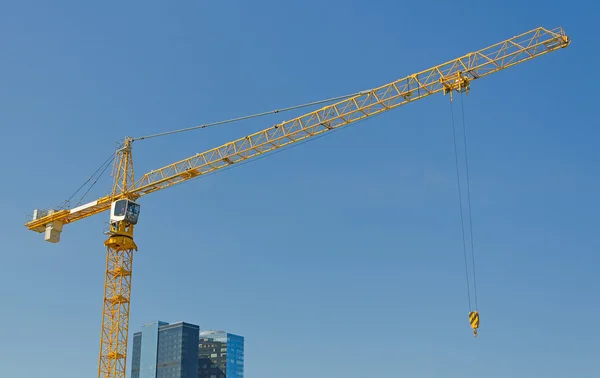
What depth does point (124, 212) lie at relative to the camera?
9656 cm

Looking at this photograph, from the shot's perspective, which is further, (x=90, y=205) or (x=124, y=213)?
(x=90, y=205)

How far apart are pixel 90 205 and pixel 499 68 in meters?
53.2

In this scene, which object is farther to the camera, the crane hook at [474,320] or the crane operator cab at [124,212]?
the crane operator cab at [124,212]

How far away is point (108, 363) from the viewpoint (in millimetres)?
94750

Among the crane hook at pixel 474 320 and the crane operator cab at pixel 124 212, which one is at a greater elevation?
the crane operator cab at pixel 124 212

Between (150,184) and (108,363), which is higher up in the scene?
(150,184)

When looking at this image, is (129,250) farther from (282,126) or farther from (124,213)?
(282,126)

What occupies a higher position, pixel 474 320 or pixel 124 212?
pixel 124 212

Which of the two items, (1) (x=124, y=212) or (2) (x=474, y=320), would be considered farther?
(1) (x=124, y=212)

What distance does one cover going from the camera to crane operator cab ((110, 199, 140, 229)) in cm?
9662

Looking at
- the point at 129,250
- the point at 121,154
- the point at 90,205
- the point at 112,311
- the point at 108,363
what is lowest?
the point at 108,363

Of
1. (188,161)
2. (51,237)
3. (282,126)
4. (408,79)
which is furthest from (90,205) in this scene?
(408,79)

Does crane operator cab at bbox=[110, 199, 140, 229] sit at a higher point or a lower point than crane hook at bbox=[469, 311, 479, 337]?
higher

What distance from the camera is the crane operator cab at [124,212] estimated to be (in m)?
96.6
